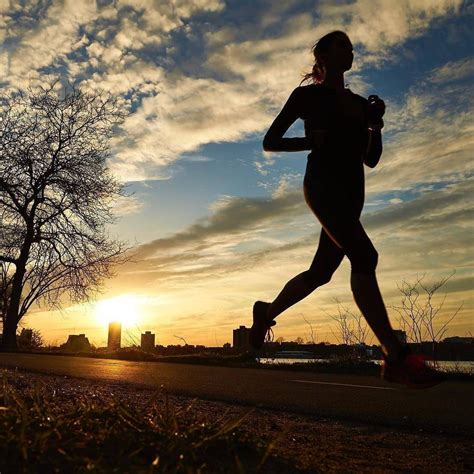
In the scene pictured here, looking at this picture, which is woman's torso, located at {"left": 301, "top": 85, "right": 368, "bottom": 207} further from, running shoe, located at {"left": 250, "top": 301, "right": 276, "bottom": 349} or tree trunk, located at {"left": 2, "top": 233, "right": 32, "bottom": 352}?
tree trunk, located at {"left": 2, "top": 233, "right": 32, "bottom": 352}

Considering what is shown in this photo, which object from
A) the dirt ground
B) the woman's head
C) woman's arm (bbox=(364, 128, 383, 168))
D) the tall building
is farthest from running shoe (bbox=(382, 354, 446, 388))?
the tall building

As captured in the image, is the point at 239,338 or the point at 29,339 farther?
the point at 29,339

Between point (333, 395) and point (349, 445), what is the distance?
2.31 m

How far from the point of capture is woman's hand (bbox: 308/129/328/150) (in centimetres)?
338

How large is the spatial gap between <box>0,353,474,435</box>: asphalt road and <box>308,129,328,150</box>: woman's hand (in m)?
1.95

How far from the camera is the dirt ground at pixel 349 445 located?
2578 mm

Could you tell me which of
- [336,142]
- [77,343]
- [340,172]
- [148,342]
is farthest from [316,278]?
[77,343]

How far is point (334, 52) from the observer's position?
3631 millimetres

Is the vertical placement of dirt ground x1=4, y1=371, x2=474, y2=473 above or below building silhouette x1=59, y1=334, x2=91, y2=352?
below

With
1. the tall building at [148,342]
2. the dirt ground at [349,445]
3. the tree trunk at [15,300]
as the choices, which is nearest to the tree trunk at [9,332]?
the tree trunk at [15,300]

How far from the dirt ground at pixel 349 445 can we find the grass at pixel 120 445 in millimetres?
171

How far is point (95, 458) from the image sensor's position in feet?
6.77

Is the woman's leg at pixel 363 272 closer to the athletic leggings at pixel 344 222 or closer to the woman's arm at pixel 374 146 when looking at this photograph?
A: the athletic leggings at pixel 344 222

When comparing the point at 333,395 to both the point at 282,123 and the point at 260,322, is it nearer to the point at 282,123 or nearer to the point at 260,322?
the point at 260,322
